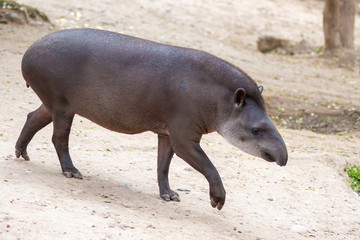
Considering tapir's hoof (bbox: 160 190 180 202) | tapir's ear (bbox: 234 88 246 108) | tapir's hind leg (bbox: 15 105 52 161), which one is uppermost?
tapir's ear (bbox: 234 88 246 108)

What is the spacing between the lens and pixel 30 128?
624 centimetres

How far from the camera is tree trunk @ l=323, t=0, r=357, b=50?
1517cm

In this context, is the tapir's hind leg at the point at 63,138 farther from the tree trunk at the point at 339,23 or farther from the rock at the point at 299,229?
the tree trunk at the point at 339,23

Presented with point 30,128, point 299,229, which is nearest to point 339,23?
point 299,229

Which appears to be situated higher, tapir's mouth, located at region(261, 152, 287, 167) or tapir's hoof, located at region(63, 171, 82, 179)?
tapir's mouth, located at region(261, 152, 287, 167)

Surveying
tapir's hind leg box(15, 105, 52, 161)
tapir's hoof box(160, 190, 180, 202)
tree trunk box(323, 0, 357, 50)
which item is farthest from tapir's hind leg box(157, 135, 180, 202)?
tree trunk box(323, 0, 357, 50)

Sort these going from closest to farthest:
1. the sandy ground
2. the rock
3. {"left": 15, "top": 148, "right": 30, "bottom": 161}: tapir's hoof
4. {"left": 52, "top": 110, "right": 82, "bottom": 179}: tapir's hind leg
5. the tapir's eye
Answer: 1. the sandy ground
2. the tapir's eye
3. the rock
4. {"left": 52, "top": 110, "right": 82, "bottom": 179}: tapir's hind leg
5. {"left": 15, "top": 148, "right": 30, "bottom": 161}: tapir's hoof

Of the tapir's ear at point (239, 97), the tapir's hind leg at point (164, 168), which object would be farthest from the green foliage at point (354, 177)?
the tapir's ear at point (239, 97)

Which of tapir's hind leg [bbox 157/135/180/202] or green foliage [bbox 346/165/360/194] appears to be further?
green foliage [bbox 346/165/360/194]

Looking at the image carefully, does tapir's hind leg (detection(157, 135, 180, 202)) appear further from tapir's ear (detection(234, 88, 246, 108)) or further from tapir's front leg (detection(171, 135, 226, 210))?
tapir's ear (detection(234, 88, 246, 108))

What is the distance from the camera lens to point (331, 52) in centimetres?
1567

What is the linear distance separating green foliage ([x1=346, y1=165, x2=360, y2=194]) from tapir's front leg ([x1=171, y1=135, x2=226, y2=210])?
2.84 metres

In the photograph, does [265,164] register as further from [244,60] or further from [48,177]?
[244,60]

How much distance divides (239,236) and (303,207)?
144 cm
